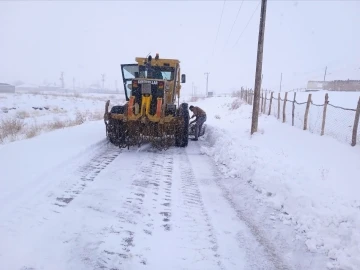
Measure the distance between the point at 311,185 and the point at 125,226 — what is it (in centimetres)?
338

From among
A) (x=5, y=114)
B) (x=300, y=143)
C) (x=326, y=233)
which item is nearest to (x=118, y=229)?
(x=326, y=233)

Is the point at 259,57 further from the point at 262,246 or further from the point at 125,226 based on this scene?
the point at 125,226

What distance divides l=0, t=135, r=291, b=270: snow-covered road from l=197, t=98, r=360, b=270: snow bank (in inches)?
24.9

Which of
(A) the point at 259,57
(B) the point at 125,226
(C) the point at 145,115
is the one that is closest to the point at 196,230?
(B) the point at 125,226

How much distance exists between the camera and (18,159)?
22.9 feet

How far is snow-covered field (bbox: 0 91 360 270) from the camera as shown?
3494mm

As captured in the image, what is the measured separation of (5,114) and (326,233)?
27244 millimetres

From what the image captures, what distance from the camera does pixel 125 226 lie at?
4.17 meters

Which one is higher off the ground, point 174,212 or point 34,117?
point 174,212

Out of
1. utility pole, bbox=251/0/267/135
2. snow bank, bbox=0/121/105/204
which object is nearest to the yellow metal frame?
snow bank, bbox=0/121/105/204

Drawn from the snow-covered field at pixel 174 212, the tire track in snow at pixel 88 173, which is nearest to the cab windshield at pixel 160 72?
the tire track in snow at pixel 88 173

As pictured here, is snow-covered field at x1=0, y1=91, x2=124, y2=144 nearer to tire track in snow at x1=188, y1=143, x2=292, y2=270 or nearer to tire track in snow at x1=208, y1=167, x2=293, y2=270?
tire track in snow at x1=188, y1=143, x2=292, y2=270

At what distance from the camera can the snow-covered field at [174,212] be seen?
3494 mm

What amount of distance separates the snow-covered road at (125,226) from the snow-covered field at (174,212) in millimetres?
14
